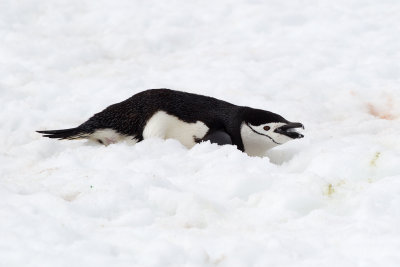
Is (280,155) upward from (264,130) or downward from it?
downward

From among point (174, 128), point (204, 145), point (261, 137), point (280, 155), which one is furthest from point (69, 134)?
point (280, 155)

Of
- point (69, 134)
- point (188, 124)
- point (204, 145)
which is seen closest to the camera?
point (204, 145)

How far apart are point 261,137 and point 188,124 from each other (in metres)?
0.49

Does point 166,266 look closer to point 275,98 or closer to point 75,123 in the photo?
point 75,123

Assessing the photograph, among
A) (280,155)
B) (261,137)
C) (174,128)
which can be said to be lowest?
(280,155)

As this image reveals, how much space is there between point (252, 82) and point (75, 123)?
5.69ft

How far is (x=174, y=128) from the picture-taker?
14.7 ft

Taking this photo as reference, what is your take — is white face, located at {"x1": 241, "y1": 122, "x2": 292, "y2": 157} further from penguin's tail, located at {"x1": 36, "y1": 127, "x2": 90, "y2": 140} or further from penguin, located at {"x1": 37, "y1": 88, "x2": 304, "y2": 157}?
penguin's tail, located at {"x1": 36, "y1": 127, "x2": 90, "y2": 140}

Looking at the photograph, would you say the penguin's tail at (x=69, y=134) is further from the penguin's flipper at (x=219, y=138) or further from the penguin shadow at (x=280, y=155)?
the penguin shadow at (x=280, y=155)

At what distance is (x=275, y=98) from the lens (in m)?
5.93

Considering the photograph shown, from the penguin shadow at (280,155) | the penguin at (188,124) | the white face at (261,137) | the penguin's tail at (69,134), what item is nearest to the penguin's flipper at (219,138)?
the penguin at (188,124)

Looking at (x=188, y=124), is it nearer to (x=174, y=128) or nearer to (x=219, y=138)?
(x=174, y=128)

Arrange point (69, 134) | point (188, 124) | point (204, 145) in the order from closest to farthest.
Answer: point (204, 145) < point (188, 124) < point (69, 134)

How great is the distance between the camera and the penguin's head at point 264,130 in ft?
14.6
